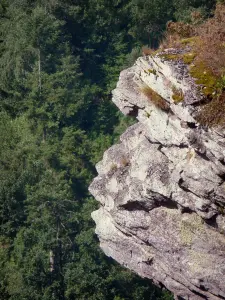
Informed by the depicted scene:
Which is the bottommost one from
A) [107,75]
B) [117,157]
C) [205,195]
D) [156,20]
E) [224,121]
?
[107,75]

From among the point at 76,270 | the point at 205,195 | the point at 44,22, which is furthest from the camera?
the point at 44,22

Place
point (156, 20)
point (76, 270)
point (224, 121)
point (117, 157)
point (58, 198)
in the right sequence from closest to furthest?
point (224, 121), point (117, 157), point (76, 270), point (58, 198), point (156, 20)

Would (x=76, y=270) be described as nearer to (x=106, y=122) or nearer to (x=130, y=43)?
(x=106, y=122)

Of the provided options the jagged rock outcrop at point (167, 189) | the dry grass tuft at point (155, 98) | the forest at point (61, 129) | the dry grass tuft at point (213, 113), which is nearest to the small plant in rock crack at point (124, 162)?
the jagged rock outcrop at point (167, 189)

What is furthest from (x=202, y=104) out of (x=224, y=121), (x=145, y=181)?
(x=145, y=181)

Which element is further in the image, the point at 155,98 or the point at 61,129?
the point at 61,129

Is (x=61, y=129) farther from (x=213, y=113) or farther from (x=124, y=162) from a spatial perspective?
(x=213, y=113)

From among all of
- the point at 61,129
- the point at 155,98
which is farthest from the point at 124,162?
the point at 61,129
